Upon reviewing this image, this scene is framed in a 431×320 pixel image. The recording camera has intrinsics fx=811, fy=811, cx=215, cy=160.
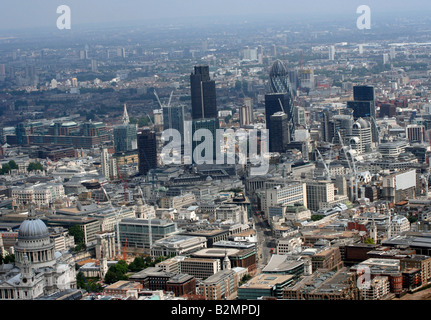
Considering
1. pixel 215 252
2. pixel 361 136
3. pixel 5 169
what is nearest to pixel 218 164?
pixel 361 136

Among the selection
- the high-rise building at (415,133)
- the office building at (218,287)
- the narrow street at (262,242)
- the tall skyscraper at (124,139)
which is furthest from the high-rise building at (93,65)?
the office building at (218,287)

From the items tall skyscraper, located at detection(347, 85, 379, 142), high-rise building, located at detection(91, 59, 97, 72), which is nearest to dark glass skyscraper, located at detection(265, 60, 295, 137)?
tall skyscraper, located at detection(347, 85, 379, 142)

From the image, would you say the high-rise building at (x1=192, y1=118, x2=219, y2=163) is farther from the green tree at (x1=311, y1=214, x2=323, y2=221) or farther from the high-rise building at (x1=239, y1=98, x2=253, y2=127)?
the green tree at (x1=311, y1=214, x2=323, y2=221)

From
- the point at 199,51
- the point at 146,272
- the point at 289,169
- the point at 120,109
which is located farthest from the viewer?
the point at 120,109

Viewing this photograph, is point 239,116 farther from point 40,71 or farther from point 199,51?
point 40,71

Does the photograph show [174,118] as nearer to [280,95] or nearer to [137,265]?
[280,95]

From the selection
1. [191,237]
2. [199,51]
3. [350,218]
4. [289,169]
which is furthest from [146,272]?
[199,51]

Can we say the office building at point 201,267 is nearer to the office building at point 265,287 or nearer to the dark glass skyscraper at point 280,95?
the office building at point 265,287
